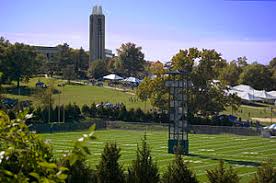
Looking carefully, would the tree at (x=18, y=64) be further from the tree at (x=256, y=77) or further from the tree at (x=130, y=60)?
the tree at (x=130, y=60)

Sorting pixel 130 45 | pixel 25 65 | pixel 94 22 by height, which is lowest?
pixel 25 65

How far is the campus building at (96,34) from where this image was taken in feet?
480

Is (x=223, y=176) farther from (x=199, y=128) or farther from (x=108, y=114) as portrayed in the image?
(x=108, y=114)

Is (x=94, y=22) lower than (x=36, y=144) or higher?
higher

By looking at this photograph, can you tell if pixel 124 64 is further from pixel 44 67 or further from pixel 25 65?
pixel 25 65

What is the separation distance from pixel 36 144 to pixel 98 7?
149 meters

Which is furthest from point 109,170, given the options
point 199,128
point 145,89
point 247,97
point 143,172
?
point 247,97

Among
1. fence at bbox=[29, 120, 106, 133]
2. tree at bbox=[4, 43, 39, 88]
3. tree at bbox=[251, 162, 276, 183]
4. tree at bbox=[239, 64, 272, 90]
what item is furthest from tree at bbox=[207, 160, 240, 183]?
tree at bbox=[239, 64, 272, 90]

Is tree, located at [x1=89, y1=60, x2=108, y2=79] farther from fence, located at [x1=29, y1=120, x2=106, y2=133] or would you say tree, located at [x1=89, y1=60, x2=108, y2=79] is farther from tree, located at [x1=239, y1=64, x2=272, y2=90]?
fence, located at [x1=29, y1=120, x2=106, y2=133]

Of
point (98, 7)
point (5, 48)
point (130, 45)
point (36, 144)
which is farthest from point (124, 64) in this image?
point (36, 144)

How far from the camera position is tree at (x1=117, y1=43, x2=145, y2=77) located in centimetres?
11994

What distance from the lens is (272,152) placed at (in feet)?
109

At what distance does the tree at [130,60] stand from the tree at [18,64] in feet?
146

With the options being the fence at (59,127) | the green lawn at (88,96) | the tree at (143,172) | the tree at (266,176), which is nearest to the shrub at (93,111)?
the fence at (59,127)
